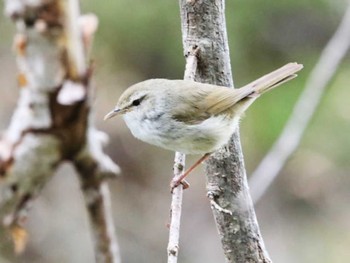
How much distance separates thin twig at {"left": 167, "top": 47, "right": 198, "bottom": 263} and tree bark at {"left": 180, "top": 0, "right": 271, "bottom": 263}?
3 centimetres

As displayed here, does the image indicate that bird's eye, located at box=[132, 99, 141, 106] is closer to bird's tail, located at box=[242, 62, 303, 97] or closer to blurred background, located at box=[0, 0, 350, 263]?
bird's tail, located at box=[242, 62, 303, 97]

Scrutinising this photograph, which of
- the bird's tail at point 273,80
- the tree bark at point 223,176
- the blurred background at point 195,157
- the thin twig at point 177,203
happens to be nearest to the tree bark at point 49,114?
the thin twig at point 177,203

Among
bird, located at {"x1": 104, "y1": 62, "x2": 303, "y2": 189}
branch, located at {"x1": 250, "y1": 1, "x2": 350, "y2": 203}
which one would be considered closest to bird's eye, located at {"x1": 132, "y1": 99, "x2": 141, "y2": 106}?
bird, located at {"x1": 104, "y1": 62, "x2": 303, "y2": 189}

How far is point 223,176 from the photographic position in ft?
6.47

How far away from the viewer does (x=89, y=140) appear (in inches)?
18.6

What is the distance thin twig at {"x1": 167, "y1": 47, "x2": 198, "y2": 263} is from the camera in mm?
1325

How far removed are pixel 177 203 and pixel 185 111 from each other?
0.93 meters

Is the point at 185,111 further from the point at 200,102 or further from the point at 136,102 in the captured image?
the point at 136,102

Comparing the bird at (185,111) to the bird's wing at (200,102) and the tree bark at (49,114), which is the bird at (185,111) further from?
the tree bark at (49,114)

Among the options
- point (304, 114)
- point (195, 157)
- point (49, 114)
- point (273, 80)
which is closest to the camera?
point (49, 114)

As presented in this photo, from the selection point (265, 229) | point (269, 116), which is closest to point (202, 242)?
point (265, 229)

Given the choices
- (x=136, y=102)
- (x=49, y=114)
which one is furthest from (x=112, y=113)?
(x=49, y=114)

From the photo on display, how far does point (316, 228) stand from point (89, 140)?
5.08 m

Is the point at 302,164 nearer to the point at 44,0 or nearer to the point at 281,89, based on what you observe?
the point at 281,89
